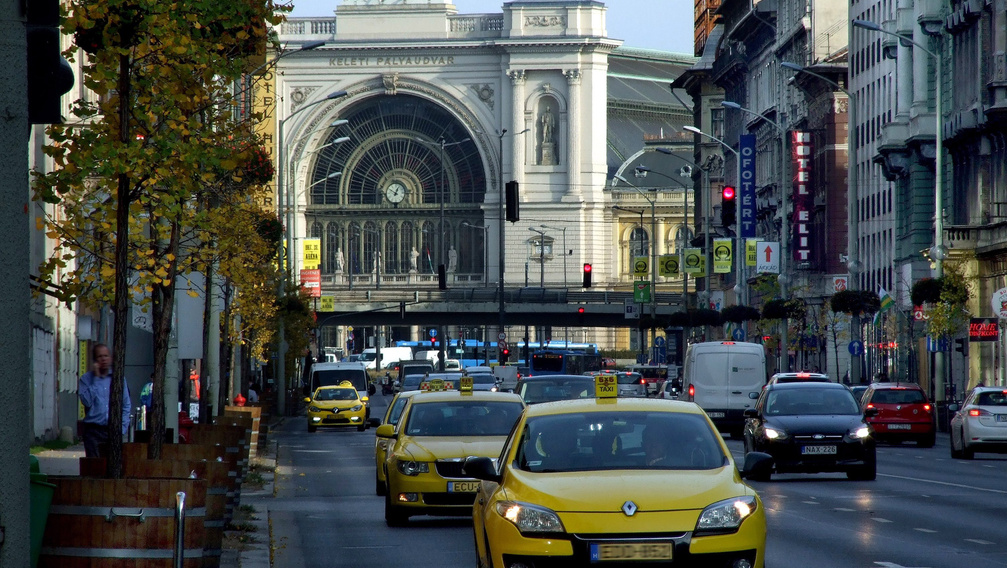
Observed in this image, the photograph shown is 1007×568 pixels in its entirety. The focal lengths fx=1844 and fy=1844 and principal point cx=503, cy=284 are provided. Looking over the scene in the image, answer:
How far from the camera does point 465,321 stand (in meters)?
118

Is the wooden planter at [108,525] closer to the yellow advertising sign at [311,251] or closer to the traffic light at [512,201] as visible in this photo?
the traffic light at [512,201]

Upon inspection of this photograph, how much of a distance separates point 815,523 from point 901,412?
79.3ft

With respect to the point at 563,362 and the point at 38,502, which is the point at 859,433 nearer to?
the point at 38,502

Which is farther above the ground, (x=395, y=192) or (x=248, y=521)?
(x=395, y=192)

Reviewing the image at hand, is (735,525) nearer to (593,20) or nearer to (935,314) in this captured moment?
(935,314)

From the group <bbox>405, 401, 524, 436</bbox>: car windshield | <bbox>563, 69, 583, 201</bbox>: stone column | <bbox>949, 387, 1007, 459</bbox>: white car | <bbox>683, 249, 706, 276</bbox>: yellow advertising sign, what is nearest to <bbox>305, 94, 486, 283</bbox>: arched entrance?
<bbox>563, 69, 583, 201</bbox>: stone column

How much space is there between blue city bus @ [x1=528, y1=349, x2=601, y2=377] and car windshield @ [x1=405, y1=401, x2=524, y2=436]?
2734 inches

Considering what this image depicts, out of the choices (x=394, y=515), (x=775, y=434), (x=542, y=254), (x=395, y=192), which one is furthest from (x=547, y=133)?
(x=394, y=515)

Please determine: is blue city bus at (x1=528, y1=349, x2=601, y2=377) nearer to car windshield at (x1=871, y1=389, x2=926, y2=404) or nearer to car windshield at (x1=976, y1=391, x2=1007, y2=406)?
car windshield at (x1=871, y1=389, x2=926, y2=404)

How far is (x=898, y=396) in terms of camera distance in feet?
140

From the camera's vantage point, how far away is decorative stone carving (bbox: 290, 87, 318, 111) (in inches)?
5494

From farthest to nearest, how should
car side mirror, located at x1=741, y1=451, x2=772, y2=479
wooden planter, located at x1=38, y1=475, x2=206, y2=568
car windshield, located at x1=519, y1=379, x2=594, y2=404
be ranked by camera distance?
car windshield, located at x1=519, y1=379, x2=594, y2=404 < car side mirror, located at x1=741, y1=451, x2=772, y2=479 < wooden planter, located at x1=38, y1=475, x2=206, y2=568

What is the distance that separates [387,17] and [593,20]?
1569 centimetres

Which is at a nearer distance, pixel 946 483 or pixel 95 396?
pixel 95 396
